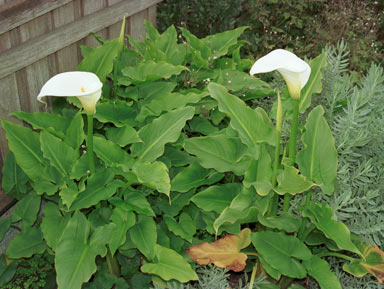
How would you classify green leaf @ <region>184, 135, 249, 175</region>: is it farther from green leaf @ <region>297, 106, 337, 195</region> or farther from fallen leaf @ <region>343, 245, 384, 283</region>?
fallen leaf @ <region>343, 245, 384, 283</region>

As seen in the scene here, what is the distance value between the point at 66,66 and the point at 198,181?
1404mm

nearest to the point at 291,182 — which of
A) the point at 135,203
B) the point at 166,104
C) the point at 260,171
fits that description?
the point at 260,171

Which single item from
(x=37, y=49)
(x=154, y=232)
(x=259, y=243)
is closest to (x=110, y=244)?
(x=154, y=232)

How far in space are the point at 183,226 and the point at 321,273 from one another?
86 cm

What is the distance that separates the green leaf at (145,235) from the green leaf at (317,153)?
0.93m

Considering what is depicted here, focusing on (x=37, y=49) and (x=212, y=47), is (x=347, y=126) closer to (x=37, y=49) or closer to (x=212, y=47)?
(x=212, y=47)

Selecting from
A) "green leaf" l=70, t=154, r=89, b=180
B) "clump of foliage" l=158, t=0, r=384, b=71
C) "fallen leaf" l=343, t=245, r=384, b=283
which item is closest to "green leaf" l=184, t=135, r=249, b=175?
"green leaf" l=70, t=154, r=89, b=180

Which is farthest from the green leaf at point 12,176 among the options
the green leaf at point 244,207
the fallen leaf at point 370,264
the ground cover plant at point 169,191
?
the fallen leaf at point 370,264

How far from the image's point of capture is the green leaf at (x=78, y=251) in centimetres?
250

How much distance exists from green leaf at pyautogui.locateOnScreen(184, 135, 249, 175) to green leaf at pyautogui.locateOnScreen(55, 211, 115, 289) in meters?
0.64

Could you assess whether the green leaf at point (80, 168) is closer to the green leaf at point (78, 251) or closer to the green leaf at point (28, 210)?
the green leaf at point (78, 251)

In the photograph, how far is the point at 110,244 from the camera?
2680mm

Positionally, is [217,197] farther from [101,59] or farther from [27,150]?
[101,59]

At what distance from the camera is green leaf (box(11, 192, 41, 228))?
9.90 feet
